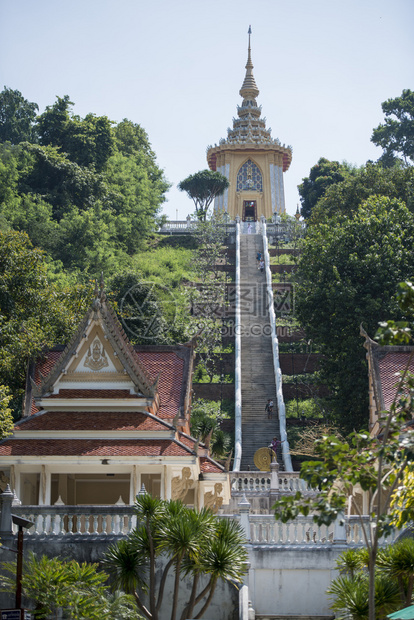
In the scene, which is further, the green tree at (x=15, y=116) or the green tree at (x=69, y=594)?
the green tree at (x=15, y=116)

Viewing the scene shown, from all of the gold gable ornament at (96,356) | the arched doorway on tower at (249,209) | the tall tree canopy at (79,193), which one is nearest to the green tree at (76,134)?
the tall tree canopy at (79,193)

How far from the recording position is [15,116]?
266 feet

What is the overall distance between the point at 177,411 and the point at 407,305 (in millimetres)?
13848

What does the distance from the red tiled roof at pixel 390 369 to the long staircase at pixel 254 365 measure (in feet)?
32.1

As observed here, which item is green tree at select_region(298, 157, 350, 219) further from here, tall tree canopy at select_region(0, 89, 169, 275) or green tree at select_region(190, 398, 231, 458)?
green tree at select_region(190, 398, 231, 458)

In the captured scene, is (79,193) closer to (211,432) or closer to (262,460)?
(262,460)

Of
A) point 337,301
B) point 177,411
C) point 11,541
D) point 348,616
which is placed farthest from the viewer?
point 337,301

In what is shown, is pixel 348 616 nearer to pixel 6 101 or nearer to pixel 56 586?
pixel 56 586

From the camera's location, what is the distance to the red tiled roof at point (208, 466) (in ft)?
75.9

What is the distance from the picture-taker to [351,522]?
18.2m

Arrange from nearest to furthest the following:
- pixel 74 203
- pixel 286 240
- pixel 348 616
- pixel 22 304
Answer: pixel 348 616 → pixel 22 304 → pixel 74 203 → pixel 286 240

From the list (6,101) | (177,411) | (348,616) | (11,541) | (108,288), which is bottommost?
(348,616)

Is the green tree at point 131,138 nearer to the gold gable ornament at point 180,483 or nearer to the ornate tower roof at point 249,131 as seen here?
the ornate tower roof at point 249,131

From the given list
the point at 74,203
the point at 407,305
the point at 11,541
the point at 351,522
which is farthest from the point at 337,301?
the point at 74,203
